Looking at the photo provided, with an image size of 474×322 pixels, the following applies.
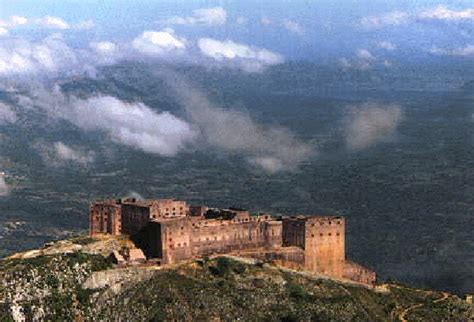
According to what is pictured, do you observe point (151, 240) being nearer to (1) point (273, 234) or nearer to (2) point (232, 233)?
(2) point (232, 233)

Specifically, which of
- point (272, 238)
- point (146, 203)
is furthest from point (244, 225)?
point (146, 203)

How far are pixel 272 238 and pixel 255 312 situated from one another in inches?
827

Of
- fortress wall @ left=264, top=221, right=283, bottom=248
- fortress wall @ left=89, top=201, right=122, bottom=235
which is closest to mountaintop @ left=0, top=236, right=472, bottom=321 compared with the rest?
fortress wall @ left=89, top=201, right=122, bottom=235

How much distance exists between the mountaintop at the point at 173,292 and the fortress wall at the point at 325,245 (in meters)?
4.72

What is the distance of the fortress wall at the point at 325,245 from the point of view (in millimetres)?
140000

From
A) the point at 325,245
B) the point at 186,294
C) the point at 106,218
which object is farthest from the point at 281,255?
the point at 106,218

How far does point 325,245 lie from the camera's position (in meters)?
142

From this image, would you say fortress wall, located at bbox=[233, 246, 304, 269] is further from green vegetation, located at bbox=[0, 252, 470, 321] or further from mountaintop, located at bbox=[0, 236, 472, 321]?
green vegetation, located at bbox=[0, 252, 470, 321]

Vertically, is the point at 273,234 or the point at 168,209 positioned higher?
the point at 168,209

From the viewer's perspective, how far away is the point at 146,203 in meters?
144

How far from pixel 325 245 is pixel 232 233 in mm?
13171

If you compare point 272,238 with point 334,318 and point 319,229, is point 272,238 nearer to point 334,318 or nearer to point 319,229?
point 319,229

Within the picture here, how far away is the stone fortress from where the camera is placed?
132375mm

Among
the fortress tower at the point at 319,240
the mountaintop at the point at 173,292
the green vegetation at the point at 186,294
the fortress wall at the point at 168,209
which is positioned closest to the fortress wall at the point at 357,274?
the fortress tower at the point at 319,240
